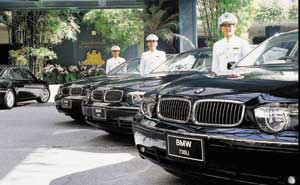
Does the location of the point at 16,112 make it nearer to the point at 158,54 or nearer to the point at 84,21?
the point at 158,54

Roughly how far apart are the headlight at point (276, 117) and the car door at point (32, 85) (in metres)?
11.3

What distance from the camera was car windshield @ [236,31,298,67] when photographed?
15.6 feet

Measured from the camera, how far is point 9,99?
12938 mm

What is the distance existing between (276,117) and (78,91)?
241 inches

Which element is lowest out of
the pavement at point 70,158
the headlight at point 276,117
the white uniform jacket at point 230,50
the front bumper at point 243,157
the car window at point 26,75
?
the pavement at point 70,158

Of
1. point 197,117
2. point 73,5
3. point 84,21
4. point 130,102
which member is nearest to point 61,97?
point 130,102

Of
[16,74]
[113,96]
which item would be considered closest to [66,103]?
[113,96]

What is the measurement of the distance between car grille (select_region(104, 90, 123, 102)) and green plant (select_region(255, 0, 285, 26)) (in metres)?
20.8

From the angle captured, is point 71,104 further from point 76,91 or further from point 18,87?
point 18,87

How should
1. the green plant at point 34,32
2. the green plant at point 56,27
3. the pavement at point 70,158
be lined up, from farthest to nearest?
the green plant at point 56,27 → the green plant at point 34,32 → the pavement at point 70,158

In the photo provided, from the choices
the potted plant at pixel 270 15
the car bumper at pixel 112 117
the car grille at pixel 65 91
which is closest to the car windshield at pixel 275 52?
the car bumper at pixel 112 117

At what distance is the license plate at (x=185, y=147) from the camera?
11.9 ft

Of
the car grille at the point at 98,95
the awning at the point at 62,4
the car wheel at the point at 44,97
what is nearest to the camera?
the car grille at the point at 98,95

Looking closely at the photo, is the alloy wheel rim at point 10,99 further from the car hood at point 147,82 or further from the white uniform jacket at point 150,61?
the car hood at point 147,82
